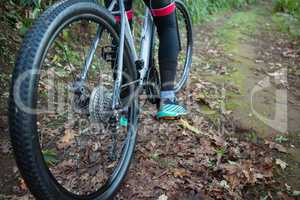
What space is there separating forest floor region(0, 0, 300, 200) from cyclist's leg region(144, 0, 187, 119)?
7.9 inches

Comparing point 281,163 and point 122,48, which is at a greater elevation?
point 122,48

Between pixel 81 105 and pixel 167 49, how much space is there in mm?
1138

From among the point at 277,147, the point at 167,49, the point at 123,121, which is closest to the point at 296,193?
the point at 277,147

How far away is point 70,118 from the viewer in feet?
→ 8.52

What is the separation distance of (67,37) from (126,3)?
1779mm

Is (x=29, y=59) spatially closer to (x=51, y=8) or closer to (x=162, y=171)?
(x=51, y=8)

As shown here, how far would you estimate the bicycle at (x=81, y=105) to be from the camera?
1452 mm

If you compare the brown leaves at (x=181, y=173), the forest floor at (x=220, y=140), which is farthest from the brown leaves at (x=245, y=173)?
the brown leaves at (x=181, y=173)

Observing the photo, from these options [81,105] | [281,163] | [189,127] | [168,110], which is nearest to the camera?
[81,105]

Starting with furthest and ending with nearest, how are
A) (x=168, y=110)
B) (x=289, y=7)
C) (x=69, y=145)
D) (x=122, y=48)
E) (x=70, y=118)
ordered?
1. (x=289, y=7)
2. (x=168, y=110)
3. (x=70, y=118)
4. (x=69, y=145)
5. (x=122, y=48)

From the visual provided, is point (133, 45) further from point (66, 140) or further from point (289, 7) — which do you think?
point (289, 7)

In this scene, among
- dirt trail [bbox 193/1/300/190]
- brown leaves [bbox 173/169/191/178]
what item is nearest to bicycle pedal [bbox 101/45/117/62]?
brown leaves [bbox 173/169/191/178]

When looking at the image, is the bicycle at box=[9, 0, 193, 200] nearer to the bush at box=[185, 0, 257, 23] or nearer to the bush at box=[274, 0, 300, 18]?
the bush at box=[185, 0, 257, 23]

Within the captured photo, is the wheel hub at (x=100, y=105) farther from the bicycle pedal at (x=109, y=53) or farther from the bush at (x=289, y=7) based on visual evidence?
the bush at (x=289, y=7)
